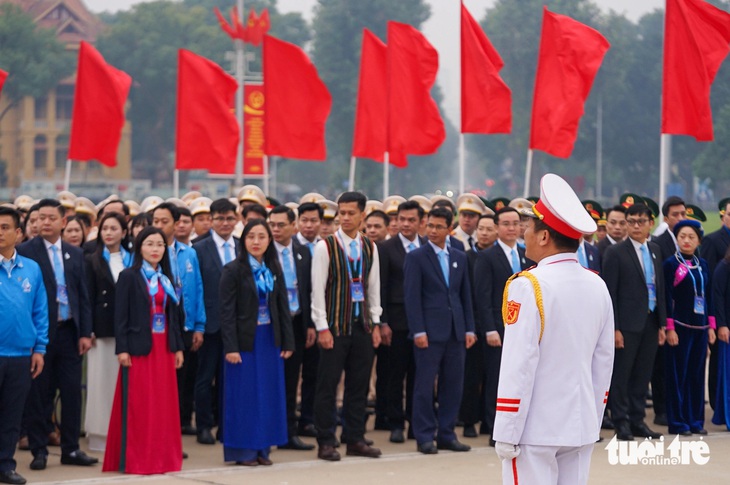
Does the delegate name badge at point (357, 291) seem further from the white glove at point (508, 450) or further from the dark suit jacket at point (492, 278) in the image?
the white glove at point (508, 450)

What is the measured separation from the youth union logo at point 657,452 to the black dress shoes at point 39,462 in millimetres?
4053

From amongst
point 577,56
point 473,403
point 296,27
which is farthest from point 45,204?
point 296,27

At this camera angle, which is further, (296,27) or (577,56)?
(296,27)

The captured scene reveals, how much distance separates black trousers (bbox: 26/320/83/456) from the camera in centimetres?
889

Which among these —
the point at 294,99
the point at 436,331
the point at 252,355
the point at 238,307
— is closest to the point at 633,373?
the point at 436,331

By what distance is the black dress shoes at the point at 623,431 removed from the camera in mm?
10148

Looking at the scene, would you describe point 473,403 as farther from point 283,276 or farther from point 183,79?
point 183,79

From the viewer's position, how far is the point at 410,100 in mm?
15703

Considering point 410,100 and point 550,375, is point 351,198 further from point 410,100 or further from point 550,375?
point 410,100

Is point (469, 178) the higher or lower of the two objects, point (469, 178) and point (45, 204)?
the higher

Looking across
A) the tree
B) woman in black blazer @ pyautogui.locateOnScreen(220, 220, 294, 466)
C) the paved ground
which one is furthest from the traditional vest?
the tree

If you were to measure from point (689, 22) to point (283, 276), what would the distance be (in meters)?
7.14

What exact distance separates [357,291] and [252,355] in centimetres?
98

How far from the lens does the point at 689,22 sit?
46.9 feet
